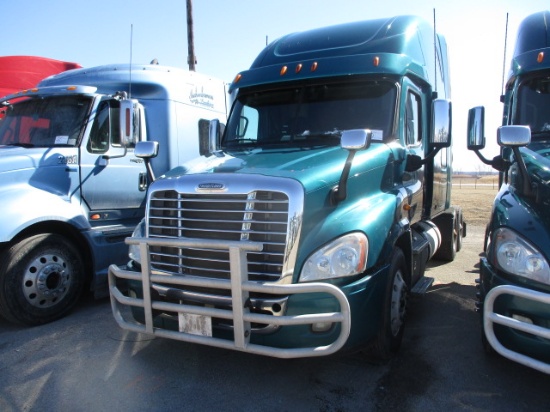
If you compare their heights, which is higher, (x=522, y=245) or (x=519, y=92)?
(x=519, y=92)

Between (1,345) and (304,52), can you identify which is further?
(304,52)

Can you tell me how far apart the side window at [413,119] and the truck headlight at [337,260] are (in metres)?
1.95

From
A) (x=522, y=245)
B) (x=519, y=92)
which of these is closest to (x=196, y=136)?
(x=519, y=92)

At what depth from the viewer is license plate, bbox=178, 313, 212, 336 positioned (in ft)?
10.2

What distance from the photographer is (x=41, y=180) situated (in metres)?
4.97

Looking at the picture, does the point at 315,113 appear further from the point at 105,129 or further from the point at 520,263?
the point at 105,129

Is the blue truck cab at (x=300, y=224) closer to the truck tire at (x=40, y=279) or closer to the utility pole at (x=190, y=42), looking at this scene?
the truck tire at (x=40, y=279)

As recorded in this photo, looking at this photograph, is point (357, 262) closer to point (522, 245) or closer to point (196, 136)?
point (522, 245)

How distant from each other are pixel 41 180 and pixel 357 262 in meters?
3.81

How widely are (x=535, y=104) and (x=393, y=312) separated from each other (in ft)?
8.34

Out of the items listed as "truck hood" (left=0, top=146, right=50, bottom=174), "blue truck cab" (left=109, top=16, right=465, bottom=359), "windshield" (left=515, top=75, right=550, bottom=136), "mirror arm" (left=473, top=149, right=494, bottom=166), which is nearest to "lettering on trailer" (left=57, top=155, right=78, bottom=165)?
"truck hood" (left=0, top=146, right=50, bottom=174)

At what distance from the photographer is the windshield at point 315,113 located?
4.27 m

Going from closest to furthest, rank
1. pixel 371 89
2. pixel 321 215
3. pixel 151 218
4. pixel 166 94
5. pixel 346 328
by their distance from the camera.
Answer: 1. pixel 346 328
2. pixel 321 215
3. pixel 151 218
4. pixel 371 89
5. pixel 166 94

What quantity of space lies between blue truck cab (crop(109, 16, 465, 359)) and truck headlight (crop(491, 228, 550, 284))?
0.78 meters
